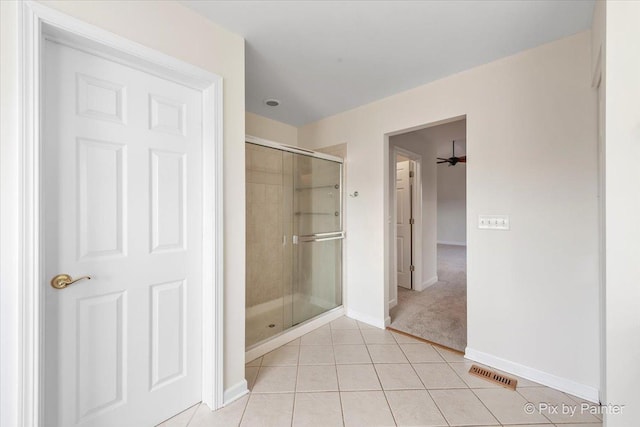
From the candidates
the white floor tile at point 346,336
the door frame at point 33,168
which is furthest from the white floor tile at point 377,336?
the door frame at point 33,168

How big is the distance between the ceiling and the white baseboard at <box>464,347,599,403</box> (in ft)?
7.69

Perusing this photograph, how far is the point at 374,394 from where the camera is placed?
171 cm

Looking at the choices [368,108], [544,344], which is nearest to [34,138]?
[368,108]

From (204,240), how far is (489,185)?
2.18 m

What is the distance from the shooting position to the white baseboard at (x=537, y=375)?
1.65m

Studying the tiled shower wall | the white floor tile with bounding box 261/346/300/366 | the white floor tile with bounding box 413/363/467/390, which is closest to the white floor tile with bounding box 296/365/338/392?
the white floor tile with bounding box 261/346/300/366

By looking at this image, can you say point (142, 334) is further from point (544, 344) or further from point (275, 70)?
point (544, 344)

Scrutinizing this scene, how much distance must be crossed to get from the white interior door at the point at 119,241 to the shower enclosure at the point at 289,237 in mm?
Answer: 741

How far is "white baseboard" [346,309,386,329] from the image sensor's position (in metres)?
2.73

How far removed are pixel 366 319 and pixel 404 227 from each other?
5.79 feet

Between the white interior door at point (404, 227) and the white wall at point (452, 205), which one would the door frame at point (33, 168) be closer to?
the white interior door at point (404, 227)

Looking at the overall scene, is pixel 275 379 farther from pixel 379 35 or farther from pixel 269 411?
pixel 379 35

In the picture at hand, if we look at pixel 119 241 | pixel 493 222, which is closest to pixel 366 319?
pixel 493 222

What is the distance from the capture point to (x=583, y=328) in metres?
1.66
